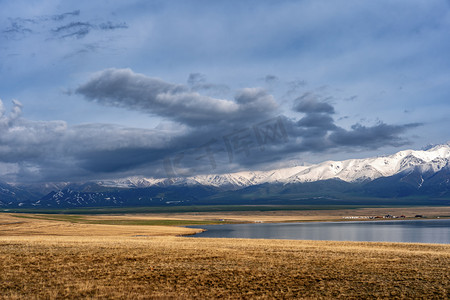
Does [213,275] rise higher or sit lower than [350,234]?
higher

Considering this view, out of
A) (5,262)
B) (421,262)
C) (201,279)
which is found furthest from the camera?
(421,262)

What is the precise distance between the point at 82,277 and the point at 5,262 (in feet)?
27.7

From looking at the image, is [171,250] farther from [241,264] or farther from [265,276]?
[265,276]

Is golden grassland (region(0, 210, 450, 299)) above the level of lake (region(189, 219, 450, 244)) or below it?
above

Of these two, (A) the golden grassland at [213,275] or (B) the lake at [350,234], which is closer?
(A) the golden grassland at [213,275]

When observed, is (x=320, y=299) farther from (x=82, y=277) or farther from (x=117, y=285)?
(x=82, y=277)

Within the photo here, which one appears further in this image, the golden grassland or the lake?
the lake

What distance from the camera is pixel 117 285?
24.2 m

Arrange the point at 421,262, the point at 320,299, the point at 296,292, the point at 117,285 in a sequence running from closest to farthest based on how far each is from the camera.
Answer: the point at 320,299, the point at 296,292, the point at 117,285, the point at 421,262

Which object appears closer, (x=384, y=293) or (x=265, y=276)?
(x=384, y=293)

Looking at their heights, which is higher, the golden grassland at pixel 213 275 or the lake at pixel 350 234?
the golden grassland at pixel 213 275

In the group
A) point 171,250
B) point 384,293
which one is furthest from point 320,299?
point 171,250

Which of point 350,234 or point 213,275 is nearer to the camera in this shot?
point 213,275

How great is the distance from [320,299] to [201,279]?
26.5ft
